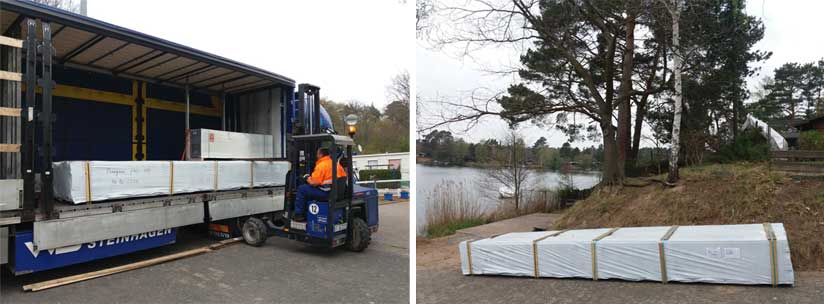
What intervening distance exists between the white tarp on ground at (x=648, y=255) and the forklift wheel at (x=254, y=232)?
121 inches

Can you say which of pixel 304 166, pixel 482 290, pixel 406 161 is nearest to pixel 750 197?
pixel 482 290

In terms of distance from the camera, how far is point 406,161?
69.1 feet

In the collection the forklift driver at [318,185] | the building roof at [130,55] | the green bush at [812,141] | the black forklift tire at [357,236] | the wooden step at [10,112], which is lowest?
the black forklift tire at [357,236]

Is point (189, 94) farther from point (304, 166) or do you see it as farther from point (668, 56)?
point (668, 56)

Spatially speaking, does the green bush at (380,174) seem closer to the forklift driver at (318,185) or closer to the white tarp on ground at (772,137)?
the white tarp on ground at (772,137)

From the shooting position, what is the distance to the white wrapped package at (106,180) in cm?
512

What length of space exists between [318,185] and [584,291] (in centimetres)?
373

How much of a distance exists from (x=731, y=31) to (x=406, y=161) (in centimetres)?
1335

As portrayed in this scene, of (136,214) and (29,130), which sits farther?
(136,214)

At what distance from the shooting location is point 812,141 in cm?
1086

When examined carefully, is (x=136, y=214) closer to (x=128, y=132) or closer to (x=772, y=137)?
(x=128, y=132)

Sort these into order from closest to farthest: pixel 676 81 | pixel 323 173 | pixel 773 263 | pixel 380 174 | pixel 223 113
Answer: pixel 773 263 → pixel 323 173 → pixel 676 81 → pixel 223 113 → pixel 380 174

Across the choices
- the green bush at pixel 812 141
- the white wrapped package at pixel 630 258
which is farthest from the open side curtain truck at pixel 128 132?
the green bush at pixel 812 141

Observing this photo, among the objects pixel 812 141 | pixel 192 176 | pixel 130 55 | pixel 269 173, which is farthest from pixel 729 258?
pixel 130 55
